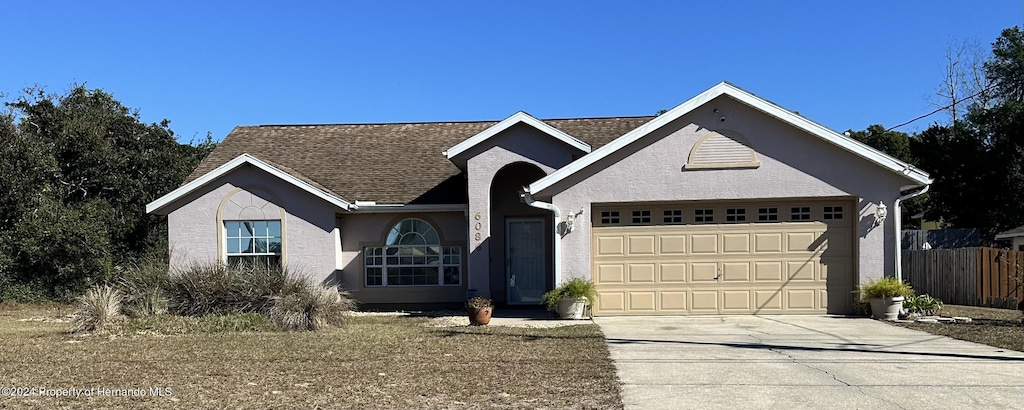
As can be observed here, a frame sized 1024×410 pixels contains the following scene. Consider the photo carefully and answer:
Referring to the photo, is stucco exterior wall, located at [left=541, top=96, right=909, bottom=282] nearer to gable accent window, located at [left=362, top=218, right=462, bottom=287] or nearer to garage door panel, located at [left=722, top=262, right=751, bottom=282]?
garage door panel, located at [left=722, top=262, right=751, bottom=282]

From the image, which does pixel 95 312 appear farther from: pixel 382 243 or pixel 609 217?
pixel 609 217

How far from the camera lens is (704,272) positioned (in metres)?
15.1

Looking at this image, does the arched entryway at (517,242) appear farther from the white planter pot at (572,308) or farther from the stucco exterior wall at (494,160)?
the white planter pot at (572,308)

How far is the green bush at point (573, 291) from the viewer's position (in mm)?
14383

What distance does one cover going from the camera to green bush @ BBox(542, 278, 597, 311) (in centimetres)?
1438

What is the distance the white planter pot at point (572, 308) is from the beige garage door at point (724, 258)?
0.81m

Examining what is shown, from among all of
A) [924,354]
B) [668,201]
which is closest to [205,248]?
[668,201]

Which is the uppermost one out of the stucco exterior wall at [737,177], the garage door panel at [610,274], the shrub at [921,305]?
the stucco exterior wall at [737,177]

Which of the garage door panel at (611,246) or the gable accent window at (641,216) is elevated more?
the gable accent window at (641,216)

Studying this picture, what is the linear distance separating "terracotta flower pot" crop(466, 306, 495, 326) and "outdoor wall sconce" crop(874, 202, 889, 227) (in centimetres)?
744

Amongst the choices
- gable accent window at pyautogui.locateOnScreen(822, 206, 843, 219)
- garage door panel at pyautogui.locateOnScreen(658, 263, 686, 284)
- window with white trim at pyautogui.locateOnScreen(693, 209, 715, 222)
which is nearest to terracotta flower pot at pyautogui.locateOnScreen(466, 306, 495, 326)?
garage door panel at pyautogui.locateOnScreen(658, 263, 686, 284)

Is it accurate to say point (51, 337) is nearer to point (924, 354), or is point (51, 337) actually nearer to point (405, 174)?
point (405, 174)

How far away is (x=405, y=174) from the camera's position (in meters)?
19.0

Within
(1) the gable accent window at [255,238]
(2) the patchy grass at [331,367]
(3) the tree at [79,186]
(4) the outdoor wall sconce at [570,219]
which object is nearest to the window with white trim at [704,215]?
(4) the outdoor wall sconce at [570,219]
